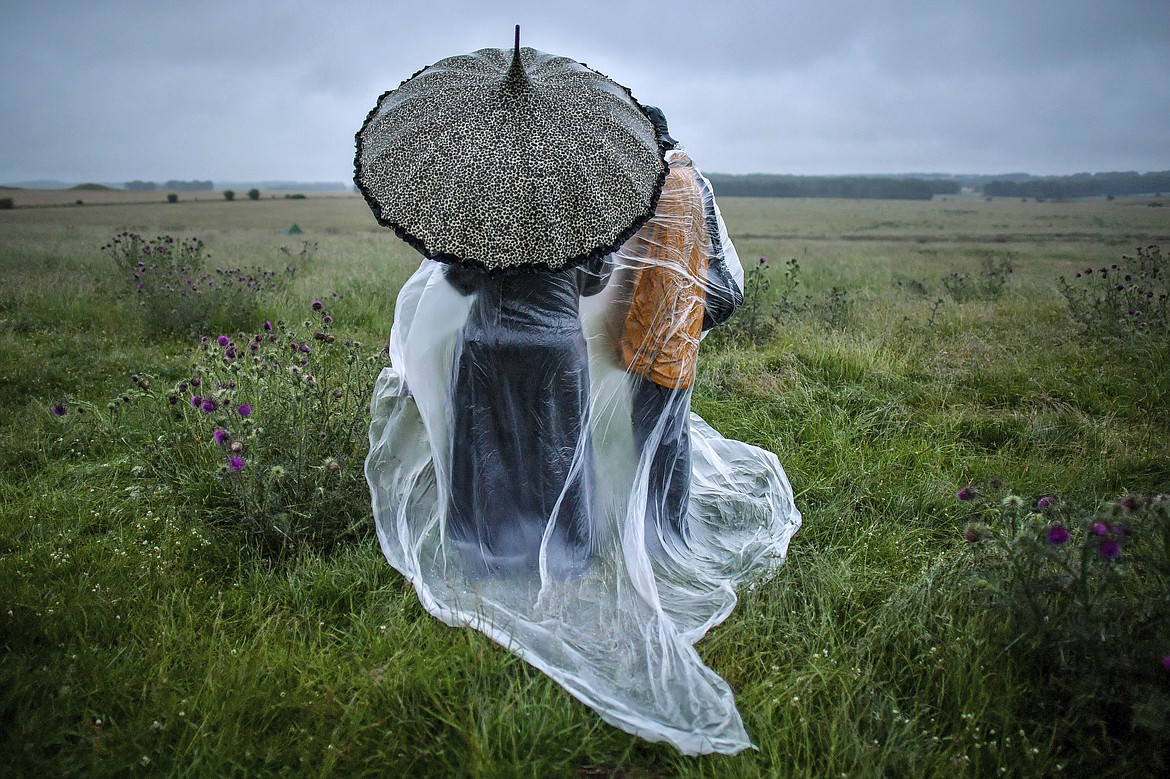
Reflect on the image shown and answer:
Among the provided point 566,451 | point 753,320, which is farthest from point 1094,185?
point 566,451

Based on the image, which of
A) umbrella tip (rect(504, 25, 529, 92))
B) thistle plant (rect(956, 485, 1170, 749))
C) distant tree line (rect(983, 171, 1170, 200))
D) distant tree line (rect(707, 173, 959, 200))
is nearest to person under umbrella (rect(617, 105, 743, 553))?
umbrella tip (rect(504, 25, 529, 92))

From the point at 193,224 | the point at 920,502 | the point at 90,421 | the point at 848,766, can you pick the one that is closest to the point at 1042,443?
the point at 920,502

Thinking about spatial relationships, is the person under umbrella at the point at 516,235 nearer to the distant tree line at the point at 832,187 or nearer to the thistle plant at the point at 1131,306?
the thistle plant at the point at 1131,306

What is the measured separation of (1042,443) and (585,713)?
2794mm

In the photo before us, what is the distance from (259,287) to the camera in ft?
19.4

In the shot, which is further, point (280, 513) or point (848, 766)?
point (280, 513)

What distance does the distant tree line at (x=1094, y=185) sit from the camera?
6.17 meters

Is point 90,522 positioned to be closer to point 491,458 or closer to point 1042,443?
point 491,458

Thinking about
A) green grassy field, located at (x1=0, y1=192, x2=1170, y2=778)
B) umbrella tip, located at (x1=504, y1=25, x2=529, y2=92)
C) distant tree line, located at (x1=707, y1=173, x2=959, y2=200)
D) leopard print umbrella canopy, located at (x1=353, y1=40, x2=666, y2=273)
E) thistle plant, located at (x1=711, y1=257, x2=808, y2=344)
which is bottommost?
green grassy field, located at (x1=0, y1=192, x2=1170, y2=778)

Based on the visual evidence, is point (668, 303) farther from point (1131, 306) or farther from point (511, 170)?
point (1131, 306)

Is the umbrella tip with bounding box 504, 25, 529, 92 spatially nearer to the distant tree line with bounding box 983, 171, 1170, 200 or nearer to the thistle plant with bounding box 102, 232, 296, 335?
Result: the thistle plant with bounding box 102, 232, 296, 335

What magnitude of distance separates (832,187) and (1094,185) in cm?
3291

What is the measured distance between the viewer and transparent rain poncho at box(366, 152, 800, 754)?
79.9 inches

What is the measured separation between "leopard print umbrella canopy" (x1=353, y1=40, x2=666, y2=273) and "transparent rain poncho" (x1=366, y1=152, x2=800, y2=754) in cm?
33
